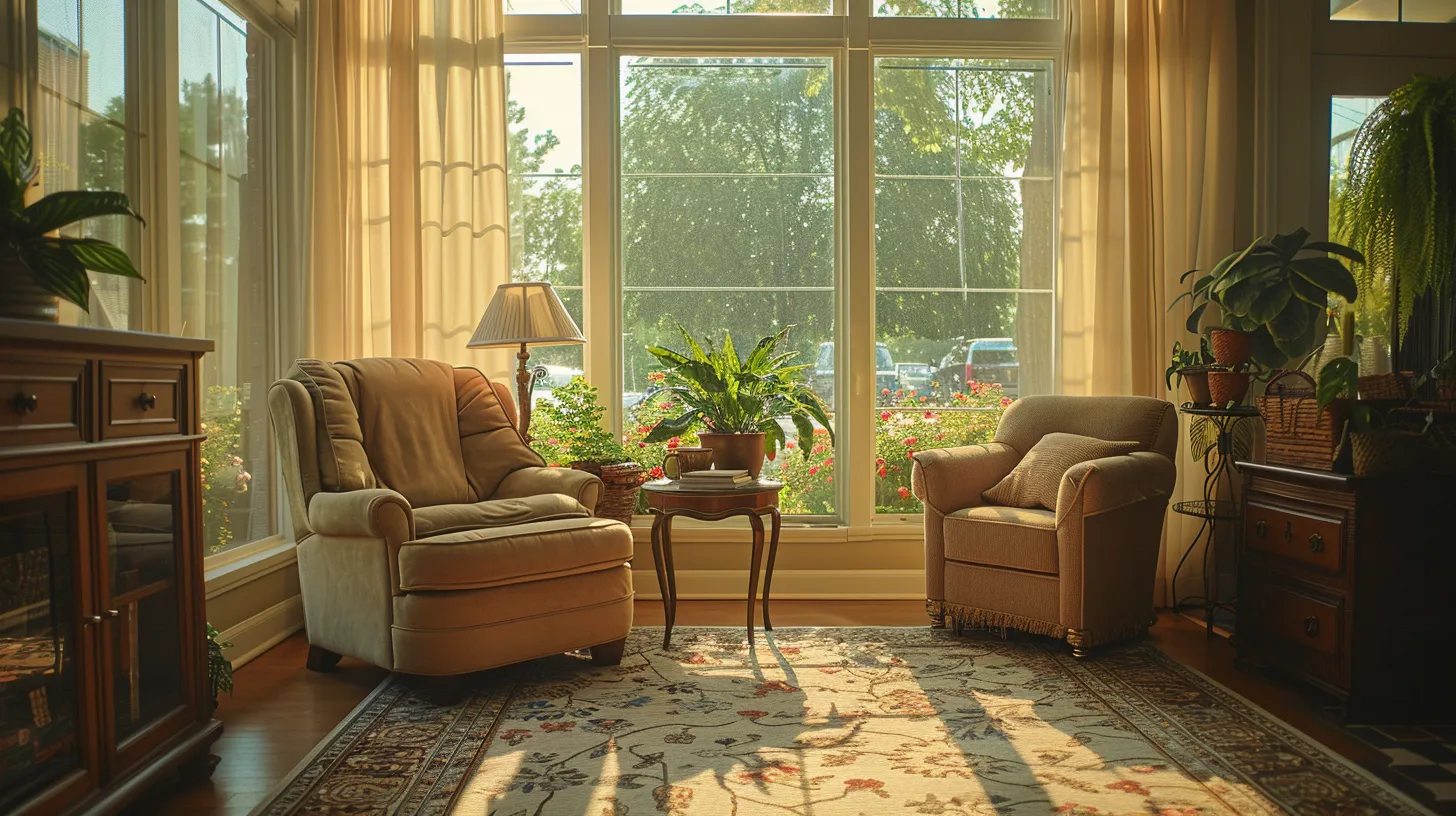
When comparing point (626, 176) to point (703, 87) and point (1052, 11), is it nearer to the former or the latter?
point (703, 87)

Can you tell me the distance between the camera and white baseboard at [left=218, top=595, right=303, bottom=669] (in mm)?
3410

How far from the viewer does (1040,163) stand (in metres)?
4.55

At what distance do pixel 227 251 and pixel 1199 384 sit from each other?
11.7 ft

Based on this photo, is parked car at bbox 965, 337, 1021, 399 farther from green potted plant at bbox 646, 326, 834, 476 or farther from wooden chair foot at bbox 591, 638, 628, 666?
wooden chair foot at bbox 591, 638, 628, 666

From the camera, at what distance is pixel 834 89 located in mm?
4570

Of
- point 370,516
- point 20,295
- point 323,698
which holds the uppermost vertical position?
point 20,295

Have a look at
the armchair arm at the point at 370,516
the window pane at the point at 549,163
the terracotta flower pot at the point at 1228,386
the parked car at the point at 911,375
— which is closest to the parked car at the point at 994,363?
the parked car at the point at 911,375

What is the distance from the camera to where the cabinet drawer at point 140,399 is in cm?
203

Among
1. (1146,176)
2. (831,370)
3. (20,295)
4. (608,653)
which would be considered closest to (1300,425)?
(1146,176)

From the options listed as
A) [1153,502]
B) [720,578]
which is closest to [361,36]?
[720,578]

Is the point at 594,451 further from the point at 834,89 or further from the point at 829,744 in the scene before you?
the point at 834,89

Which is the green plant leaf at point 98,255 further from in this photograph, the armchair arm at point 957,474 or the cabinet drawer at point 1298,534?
the cabinet drawer at point 1298,534

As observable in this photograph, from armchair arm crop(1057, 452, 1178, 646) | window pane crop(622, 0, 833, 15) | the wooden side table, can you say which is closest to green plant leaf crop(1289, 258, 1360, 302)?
armchair arm crop(1057, 452, 1178, 646)

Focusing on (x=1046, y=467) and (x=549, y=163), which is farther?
(x=549, y=163)
